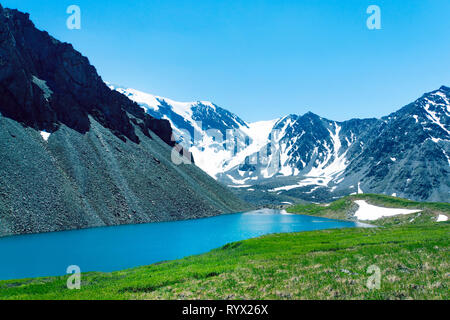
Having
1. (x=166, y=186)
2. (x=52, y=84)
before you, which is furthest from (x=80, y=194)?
(x=52, y=84)

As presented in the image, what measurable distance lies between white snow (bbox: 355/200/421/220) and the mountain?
2569 inches

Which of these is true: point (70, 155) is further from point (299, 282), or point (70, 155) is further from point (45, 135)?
point (299, 282)

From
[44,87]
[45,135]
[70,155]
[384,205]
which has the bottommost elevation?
[384,205]

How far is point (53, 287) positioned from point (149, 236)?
158 ft

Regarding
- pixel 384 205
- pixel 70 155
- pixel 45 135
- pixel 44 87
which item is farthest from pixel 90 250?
pixel 384 205

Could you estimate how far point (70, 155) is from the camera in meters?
100

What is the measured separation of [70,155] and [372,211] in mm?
119885

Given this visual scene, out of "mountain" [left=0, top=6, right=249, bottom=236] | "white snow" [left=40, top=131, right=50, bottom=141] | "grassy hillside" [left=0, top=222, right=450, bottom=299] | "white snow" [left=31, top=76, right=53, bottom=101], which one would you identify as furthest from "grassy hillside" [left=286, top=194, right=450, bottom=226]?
"white snow" [left=31, top=76, right=53, bottom=101]

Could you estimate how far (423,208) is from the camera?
105 metres

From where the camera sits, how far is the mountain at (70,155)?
257ft

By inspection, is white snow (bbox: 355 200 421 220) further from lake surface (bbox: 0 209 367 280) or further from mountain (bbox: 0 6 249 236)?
lake surface (bbox: 0 209 367 280)

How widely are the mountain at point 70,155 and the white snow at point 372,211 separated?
6526 cm
